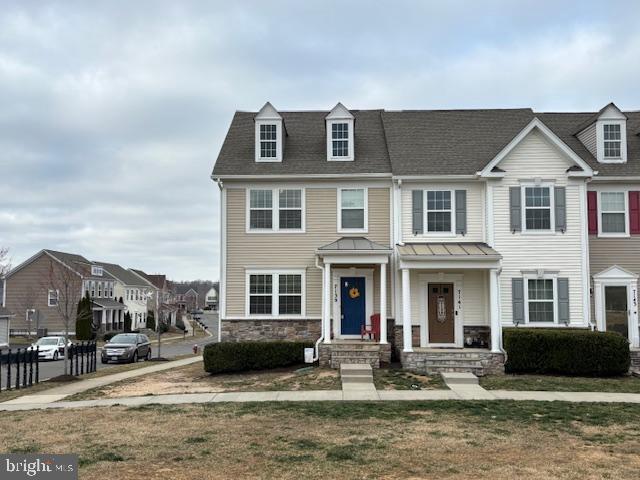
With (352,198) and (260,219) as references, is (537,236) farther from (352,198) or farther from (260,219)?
(260,219)

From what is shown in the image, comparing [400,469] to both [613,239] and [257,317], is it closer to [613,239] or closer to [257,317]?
[257,317]

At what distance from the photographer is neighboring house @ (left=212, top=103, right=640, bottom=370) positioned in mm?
18094

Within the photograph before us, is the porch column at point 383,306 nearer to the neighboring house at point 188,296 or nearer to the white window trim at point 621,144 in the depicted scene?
the white window trim at point 621,144

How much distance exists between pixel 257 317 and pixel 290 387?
490cm

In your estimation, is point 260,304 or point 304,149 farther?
point 304,149

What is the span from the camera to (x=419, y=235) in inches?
748

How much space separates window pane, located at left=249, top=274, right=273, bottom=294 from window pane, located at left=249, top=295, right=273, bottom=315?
203 millimetres

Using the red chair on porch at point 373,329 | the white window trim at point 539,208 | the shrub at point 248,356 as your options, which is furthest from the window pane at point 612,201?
the shrub at point 248,356

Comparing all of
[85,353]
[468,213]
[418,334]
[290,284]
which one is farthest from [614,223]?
[85,353]

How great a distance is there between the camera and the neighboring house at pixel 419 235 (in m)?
18.1

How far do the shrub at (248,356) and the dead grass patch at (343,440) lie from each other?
17.5ft

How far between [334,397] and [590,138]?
14139mm

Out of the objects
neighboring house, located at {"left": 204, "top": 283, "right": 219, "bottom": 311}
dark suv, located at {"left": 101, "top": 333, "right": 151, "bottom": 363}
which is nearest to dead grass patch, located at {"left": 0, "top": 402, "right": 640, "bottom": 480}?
dark suv, located at {"left": 101, "top": 333, "right": 151, "bottom": 363}

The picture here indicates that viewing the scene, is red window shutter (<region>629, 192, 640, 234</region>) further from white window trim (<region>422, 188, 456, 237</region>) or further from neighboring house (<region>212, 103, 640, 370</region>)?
white window trim (<region>422, 188, 456, 237</region>)
